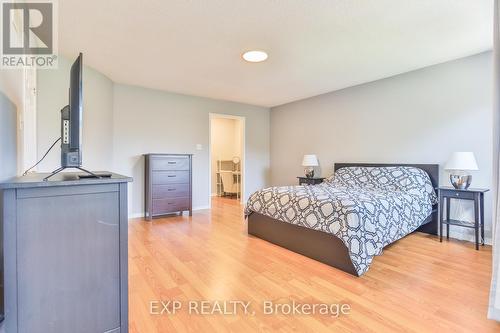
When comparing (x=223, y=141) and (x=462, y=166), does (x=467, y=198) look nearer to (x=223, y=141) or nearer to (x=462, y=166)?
(x=462, y=166)

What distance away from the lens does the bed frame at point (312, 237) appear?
7.42ft

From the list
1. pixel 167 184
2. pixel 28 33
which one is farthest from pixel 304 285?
pixel 28 33

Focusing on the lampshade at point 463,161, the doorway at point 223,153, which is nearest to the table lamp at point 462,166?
the lampshade at point 463,161

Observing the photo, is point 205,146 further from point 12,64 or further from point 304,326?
point 304,326

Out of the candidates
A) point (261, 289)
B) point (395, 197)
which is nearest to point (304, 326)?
point (261, 289)

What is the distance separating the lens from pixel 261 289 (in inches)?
76.0

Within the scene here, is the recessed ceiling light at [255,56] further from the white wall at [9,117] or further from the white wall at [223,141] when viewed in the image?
the white wall at [223,141]

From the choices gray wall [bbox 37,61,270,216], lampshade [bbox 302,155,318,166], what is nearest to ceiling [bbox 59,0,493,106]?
gray wall [bbox 37,61,270,216]

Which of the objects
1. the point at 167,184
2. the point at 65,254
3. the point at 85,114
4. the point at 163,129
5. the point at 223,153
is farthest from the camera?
the point at 223,153

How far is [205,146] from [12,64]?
3502 mm

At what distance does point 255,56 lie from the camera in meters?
2.96

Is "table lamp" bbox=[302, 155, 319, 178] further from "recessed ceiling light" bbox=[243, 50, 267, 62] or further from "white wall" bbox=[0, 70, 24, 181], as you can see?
"white wall" bbox=[0, 70, 24, 181]

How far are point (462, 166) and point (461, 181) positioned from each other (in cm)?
23

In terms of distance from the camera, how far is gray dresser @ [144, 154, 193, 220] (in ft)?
13.2
